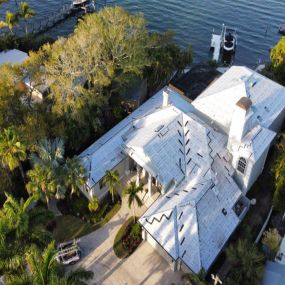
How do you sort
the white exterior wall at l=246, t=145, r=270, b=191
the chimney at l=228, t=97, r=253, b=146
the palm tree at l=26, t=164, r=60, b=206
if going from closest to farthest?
1. the palm tree at l=26, t=164, r=60, b=206
2. the chimney at l=228, t=97, r=253, b=146
3. the white exterior wall at l=246, t=145, r=270, b=191

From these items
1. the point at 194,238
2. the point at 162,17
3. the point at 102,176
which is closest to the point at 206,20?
the point at 162,17

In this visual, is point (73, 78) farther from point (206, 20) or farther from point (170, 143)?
point (206, 20)

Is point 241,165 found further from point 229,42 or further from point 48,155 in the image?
point 229,42

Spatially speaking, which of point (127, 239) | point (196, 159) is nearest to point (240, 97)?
point (196, 159)

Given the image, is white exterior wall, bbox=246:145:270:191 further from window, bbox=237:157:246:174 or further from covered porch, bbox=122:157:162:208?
covered porch, bbox=122:157:162:208

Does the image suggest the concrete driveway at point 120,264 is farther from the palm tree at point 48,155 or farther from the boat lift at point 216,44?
the boat lift at point 216,44

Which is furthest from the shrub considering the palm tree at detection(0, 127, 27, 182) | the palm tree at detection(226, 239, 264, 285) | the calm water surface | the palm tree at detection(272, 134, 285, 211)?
the calm water surface
